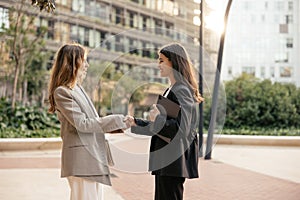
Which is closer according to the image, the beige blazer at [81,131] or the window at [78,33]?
the beige blazer at [81,131]

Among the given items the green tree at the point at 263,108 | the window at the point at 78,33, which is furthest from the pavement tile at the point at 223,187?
the window at the point at 78,33

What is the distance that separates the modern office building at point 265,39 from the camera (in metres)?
28.3

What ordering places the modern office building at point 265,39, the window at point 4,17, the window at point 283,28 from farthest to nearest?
the window at point 283,28 → the modern office building at point 265,39 → the window at point 4,17

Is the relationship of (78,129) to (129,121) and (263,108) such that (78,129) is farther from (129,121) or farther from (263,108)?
(263,108)

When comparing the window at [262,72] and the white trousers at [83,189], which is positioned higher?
the window at [262,72]

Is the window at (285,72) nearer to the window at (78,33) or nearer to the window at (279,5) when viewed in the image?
the window at (279,5)

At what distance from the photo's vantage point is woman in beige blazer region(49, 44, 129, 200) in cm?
218

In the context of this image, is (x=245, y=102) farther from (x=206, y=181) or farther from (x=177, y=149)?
(x=177, y=149)

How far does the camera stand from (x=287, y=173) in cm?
595

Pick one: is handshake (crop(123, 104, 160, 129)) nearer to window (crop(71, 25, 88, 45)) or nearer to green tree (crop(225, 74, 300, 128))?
green tree (crop(225, 74, 300, 128))

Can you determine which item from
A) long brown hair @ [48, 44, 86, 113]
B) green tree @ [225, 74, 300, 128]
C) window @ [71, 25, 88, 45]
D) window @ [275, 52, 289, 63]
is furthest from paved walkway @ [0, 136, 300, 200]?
window @ [275, 52, 289, 63]

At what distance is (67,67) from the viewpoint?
7.39ft

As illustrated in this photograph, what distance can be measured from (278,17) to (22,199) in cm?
2838

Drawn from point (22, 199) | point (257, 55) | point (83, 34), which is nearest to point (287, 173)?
point (22, 199)
